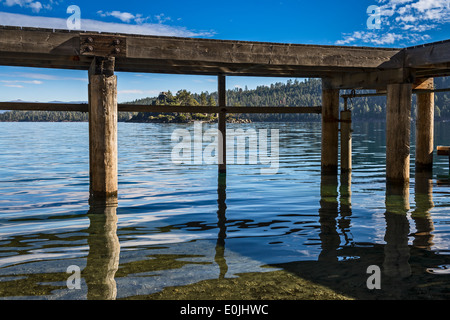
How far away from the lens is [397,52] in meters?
11.9

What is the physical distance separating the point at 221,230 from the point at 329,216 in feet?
7.99

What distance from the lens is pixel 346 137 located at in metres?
15.5

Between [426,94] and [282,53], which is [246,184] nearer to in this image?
[282,53]

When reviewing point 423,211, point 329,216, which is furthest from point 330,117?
point 329,216

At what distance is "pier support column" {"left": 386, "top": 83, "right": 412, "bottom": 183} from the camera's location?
11875mm

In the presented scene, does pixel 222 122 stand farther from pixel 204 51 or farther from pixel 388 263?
pixel 388 263

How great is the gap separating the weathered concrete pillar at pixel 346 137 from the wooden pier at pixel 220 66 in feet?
0.15

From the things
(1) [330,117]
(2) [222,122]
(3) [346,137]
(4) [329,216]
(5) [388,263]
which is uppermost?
(1) [330,117]

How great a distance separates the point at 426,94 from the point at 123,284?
44.2 ft

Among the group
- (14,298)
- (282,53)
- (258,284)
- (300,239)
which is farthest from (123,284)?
(282,53)

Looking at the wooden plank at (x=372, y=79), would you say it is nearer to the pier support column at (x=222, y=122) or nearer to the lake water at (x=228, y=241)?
the lake water at (x=228, y=241)

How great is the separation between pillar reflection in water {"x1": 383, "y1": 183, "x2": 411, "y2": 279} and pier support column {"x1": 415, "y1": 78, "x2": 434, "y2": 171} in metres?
4.42

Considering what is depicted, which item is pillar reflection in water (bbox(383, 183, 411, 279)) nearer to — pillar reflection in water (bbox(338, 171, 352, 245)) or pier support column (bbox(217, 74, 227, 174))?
pillar reflection in water (bbox(338, 171, 352, 245))

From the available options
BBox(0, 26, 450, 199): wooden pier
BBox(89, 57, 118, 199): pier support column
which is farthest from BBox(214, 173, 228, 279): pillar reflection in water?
BBox(89, 57, 118, 199): pier support column
